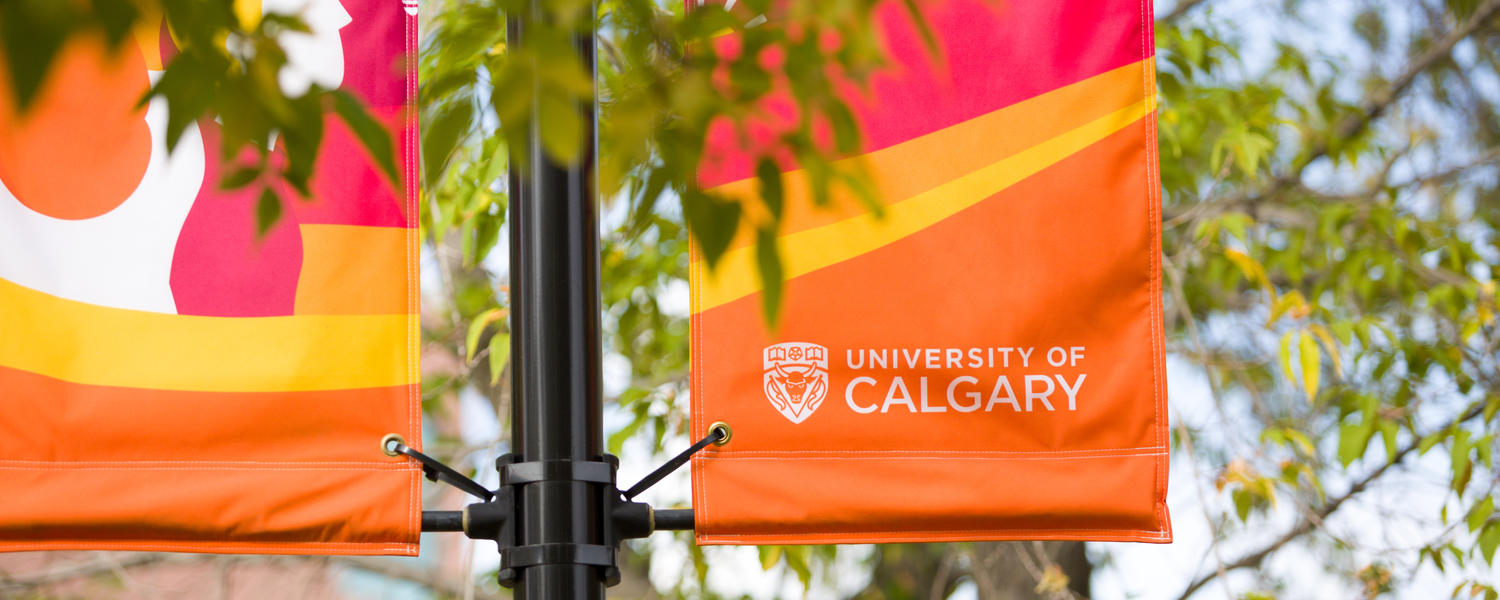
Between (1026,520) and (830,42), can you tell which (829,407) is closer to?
(1026,520)

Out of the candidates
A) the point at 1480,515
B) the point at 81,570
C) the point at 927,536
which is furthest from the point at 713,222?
the point at 81,570

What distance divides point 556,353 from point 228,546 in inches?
27.7

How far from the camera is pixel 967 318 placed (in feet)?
8.51

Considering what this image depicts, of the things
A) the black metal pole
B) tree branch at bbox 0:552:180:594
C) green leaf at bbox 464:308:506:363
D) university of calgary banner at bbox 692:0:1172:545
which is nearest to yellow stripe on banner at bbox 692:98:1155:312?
university of calgary banner at bbox 692:0:1172:545

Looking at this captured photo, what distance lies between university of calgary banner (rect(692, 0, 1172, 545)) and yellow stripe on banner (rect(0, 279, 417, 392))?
62cm

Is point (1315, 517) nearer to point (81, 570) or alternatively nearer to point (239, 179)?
point (239, 179)

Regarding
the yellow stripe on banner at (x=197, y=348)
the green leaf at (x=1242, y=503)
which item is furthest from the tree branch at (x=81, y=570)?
the green leaf at (x=1242, y=503)

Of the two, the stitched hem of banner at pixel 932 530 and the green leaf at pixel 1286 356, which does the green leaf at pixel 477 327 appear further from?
the green leaf at pixel 1286 356

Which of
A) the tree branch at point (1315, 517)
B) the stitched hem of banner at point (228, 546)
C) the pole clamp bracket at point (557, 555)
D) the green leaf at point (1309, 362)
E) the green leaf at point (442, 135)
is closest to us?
the green leaf at point (442, 135)

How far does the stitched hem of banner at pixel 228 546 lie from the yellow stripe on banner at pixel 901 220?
740mm

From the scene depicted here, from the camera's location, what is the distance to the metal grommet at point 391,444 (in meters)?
2.46

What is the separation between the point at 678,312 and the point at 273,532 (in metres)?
3.76

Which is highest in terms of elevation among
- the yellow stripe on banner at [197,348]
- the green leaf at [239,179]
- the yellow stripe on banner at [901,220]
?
the yellow stripe on banner at [901,220]

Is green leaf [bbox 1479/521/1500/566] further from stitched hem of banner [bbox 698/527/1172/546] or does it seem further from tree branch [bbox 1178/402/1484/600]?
stitched hem of banner [bbox 698/527/1172/546]
